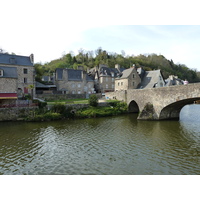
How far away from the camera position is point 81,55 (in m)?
79.1

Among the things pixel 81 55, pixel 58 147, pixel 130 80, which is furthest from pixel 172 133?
pixel 81 55

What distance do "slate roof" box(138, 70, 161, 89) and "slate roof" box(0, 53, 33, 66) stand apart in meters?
23.4

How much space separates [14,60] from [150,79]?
88.9 feet

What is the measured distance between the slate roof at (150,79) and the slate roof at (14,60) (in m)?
23.4

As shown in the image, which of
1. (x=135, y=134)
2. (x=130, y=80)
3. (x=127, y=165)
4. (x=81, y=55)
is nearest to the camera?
(x=127, y=165)

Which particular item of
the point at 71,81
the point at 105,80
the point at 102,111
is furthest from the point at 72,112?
the point at 105,80

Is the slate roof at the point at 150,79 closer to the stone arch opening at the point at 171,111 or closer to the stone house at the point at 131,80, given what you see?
the stone house at the point at 131,80

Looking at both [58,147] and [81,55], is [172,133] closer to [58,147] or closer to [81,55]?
[58,147]

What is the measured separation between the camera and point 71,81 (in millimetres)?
37875

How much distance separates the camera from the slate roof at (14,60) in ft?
92.5

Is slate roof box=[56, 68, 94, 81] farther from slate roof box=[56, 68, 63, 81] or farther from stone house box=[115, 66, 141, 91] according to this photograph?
stone house box=[115, 66, 141, 91]

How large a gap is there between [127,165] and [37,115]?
15.5 meters

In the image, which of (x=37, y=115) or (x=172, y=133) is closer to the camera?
(x=172, y=133)

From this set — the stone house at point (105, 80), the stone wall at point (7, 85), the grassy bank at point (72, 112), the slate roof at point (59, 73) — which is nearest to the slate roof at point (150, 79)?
the grassy bank at point (72, 112)
